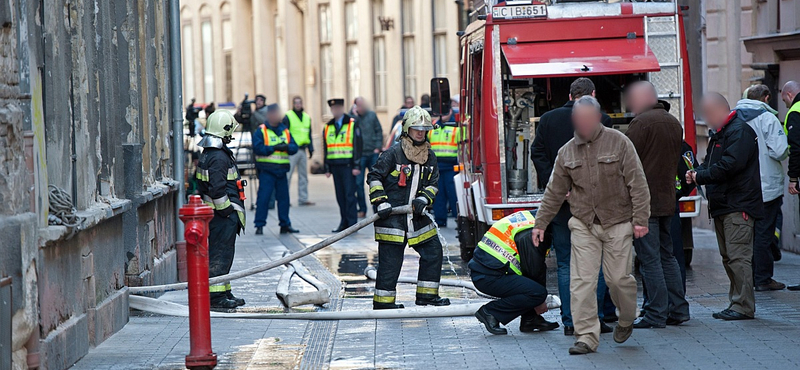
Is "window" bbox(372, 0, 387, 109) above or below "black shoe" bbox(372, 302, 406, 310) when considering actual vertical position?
above

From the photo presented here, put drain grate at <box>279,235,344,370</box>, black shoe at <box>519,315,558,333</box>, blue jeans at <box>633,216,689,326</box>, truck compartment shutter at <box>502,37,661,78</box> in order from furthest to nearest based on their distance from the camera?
1. truck compartment shutter at <box>502,37,661,78</box>
2. black shoe at <box>519,315,558,333</box>
3. blue jeans at <box>633,216,689,326</box>
4. drain grate at <box>279,235,344,370</box>

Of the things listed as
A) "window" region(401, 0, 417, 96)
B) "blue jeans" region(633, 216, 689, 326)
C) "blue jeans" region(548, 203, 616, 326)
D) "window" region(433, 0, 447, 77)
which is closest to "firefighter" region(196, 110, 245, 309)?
"blue jeans" region(548, 203, 616, 326)

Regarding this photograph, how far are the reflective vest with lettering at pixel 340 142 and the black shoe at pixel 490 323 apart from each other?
941 centimetres

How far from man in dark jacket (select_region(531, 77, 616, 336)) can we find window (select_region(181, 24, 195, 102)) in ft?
125

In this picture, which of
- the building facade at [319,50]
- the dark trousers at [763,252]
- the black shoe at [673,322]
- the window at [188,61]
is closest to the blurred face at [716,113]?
the black shoe at [673,322]

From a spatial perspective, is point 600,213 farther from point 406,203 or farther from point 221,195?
point 221,195

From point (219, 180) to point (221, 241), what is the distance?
544mm

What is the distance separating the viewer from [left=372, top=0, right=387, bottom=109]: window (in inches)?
1331

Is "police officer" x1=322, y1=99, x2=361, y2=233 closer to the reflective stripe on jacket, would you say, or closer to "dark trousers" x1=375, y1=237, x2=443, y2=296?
"dark trousers" x1=375, y1=237, x2=443, y2=296

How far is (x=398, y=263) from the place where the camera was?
9.45 meters

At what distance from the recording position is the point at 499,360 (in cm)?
719

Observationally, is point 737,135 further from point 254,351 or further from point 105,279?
point 105,279

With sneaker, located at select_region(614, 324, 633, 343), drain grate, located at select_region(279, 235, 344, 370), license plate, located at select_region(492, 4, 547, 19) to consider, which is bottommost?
drain grate, located at select_region(279, 235, 344, 370)

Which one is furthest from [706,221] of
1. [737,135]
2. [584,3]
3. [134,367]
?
[134,367]
